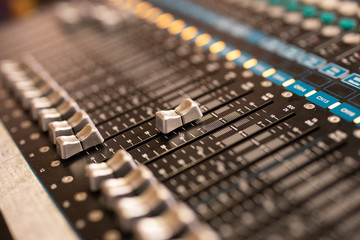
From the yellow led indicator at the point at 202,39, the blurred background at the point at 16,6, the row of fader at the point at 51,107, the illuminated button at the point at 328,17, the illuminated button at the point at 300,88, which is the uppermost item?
the illuminated button at the point at 328,17

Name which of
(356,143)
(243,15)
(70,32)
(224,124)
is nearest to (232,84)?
(224,124)

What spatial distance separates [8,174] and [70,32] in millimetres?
989

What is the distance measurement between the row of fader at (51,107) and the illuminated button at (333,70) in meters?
0.70

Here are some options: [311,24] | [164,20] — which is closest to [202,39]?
[164,20]

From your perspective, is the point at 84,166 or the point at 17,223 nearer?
the point at 17,223

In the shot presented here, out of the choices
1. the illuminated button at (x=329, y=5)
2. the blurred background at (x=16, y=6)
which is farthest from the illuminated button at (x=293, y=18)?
the blurred background at (x=16, y=6)

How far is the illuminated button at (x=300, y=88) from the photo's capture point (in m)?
1.17

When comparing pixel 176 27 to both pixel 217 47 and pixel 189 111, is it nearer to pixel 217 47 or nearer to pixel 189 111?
pixel 217 47

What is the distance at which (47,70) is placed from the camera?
5.42 ft

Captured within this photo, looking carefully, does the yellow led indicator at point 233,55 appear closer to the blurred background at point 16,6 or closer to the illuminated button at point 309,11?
the illuminated button at point 309,11

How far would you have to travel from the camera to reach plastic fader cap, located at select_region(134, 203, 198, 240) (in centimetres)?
75

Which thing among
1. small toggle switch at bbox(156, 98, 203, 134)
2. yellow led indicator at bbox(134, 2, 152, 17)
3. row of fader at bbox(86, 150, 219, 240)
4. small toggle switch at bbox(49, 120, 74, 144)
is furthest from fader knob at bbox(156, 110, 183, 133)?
yellow led indicator at bbox(134, 2, 152, 17)

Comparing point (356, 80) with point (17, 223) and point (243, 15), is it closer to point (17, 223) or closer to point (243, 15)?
point (243, 15)

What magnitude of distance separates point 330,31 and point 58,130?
98 cm
